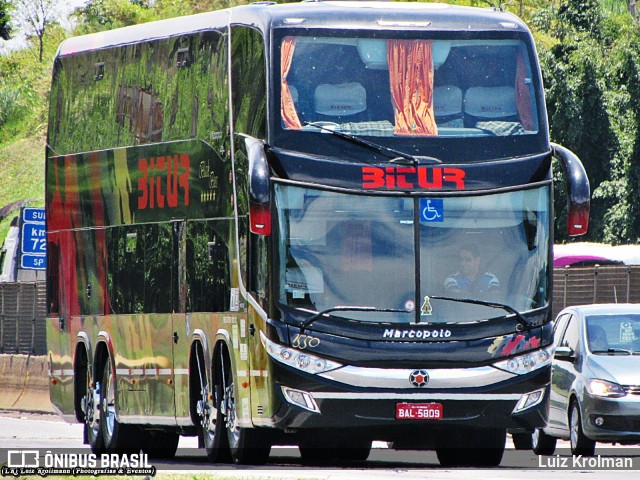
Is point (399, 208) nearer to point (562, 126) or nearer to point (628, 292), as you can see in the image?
point (628, 292)

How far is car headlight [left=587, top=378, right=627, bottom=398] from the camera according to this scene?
784 inches

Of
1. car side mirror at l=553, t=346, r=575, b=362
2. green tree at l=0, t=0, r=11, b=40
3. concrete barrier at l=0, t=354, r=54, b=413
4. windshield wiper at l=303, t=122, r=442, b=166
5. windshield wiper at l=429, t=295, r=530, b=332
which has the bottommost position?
concrete barrier at l=0, t=354, r=54, b=413

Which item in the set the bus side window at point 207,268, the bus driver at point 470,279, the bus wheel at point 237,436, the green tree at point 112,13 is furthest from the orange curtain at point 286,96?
the green tree at point 112,13

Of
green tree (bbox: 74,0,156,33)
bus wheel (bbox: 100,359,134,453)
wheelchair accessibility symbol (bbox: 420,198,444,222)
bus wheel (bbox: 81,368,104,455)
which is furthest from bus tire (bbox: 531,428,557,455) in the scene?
green tree (bbox: 74,0,156,33)

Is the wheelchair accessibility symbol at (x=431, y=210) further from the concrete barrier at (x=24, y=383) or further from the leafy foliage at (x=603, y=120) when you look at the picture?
the leafy foliage at (x=603, y=120)

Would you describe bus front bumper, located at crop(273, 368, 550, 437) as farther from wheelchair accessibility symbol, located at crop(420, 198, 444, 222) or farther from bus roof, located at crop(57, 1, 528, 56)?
bus roof, located at crop(57, 1, 528, 56)

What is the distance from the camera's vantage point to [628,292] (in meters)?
28.9

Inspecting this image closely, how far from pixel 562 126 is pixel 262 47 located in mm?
30680

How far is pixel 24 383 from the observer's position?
33.4 meters

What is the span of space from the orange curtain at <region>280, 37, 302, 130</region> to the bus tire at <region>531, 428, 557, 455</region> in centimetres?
683

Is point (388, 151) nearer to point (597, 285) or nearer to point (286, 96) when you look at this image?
point (286, 96)

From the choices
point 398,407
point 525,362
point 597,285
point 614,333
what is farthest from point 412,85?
point 597,285

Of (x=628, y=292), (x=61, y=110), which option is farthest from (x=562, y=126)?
(x=61, y=110)

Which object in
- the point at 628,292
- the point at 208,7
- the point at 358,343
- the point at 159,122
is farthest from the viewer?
the point at 208,7
